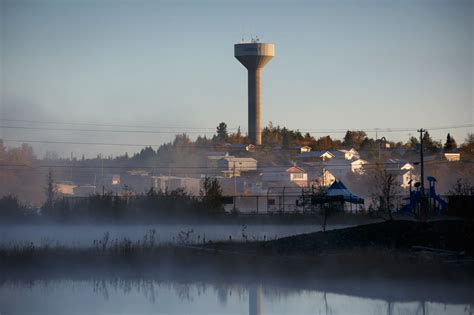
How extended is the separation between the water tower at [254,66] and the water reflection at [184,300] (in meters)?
107

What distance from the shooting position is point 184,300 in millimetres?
26125

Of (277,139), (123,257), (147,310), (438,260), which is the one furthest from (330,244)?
(277,139)

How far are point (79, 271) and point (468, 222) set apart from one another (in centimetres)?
1492

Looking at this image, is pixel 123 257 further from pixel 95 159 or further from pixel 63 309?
pixel 95 159

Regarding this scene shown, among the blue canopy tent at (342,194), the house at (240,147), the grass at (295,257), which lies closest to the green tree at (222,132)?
the house at (240,147)

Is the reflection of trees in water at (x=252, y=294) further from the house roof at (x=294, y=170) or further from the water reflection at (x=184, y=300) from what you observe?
the house roof at (x=294, y=170)

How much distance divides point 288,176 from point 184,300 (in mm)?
94248

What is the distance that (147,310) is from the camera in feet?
80.0

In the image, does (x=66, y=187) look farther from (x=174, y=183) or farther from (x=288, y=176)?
(x=288, y=176)

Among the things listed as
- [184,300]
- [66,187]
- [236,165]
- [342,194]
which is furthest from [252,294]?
[236,165]

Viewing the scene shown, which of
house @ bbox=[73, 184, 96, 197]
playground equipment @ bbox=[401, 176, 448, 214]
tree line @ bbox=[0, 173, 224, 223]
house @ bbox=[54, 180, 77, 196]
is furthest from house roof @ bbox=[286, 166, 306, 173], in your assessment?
playground equipment @ bbox=[401, 176, 448, 214]

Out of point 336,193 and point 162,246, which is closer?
point 162,246

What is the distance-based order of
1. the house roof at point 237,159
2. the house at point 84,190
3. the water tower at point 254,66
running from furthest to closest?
the water tower at point 254,66 < the house roof at point 237,159 < the house at point 84,190

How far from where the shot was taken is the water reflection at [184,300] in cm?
2416
